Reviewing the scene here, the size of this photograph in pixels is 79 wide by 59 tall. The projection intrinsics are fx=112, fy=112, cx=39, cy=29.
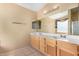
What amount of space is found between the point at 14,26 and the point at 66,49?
1.00m

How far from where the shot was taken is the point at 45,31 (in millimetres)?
2152

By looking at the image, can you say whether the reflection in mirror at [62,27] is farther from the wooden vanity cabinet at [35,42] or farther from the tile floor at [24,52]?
the tile floor at [24,52]

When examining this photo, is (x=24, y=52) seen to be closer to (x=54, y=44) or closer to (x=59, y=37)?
(x=54, y=44)

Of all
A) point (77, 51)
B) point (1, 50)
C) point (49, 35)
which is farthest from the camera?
point (49, 35)

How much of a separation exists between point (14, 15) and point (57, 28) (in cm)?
82

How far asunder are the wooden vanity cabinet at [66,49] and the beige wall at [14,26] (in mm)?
605

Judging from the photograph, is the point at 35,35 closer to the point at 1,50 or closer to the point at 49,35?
the point at 49,35

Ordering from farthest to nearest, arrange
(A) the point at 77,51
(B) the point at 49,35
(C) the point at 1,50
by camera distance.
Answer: (B) the point at 49,35 → (C) the point at 1,50 → (A) the point at 77,51

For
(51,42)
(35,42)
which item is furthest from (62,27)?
(35,42)

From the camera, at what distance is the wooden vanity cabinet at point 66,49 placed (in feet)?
6.00

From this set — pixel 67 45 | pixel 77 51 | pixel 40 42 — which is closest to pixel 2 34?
pixel 40 42

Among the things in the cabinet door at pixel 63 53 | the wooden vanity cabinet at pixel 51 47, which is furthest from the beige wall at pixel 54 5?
the cabinet door at pixel 63 53

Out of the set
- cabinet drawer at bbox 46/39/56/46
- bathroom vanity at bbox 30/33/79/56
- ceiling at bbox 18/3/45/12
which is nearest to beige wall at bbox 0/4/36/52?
ceiling at bbox 18/3/45/12

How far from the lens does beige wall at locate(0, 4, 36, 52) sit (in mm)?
1997
